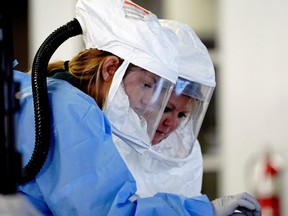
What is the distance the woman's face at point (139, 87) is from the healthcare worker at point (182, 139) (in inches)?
3.4

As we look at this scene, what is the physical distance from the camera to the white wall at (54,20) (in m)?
3.28

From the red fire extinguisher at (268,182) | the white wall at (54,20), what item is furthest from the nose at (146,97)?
the white wall at (54,20)

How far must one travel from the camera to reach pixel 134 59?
1.30m

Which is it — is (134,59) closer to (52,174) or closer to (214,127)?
(52,174)

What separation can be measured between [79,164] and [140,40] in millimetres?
325

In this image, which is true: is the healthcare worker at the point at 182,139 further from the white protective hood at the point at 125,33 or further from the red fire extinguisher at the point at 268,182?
the red fire extinguisher at the point at 268,182

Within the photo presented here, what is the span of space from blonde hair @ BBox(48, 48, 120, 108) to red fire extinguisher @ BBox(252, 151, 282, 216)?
186 cm

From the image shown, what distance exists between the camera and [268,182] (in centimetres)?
306

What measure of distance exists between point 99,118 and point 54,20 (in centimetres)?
220

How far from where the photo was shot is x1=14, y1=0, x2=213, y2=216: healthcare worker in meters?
1.14

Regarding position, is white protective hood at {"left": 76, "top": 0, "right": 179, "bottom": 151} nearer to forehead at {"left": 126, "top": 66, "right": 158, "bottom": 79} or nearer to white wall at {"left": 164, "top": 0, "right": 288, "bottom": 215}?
forehead at {"left": 126, "top": 66, "right": 158, "bottom": 79}

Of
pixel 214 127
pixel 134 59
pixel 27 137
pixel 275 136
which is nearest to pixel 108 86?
pixel 134 59

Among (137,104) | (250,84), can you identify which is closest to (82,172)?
(137,104)

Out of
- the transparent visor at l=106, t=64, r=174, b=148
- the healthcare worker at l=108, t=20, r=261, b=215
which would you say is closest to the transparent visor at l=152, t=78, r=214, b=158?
the healthcare worker at l=108, t=20, r=261, b=215
